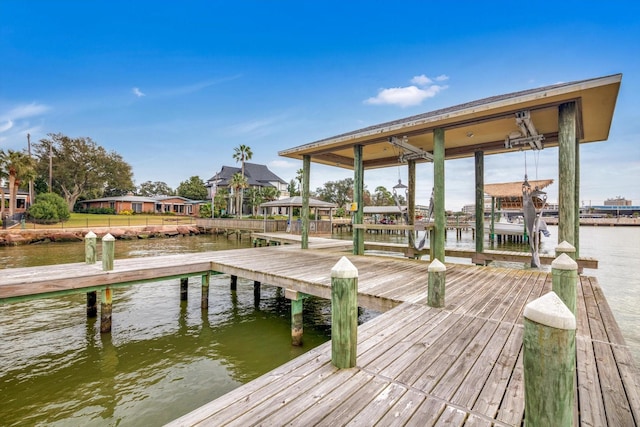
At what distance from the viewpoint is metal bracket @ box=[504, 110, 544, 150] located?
5.81 meters

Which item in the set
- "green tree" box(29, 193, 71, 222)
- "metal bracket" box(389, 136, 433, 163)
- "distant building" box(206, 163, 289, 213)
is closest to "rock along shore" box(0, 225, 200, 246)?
"green tree" box(29, 193, 71, 222)

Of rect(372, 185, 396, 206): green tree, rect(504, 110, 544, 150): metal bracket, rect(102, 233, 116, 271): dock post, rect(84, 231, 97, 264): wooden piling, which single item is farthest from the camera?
rect(372, 185, 396, 206): green tree

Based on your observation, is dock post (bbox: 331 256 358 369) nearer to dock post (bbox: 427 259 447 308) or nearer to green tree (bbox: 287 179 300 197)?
dock post (bbox: 427 259 447 308)

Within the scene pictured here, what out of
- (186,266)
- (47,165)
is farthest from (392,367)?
(47,165)

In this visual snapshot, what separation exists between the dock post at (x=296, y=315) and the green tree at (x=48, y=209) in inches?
1138

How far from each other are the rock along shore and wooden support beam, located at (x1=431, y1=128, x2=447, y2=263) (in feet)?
76.0

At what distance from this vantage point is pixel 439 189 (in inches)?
273

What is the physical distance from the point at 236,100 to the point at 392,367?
97.4 feet

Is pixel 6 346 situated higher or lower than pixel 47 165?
lower

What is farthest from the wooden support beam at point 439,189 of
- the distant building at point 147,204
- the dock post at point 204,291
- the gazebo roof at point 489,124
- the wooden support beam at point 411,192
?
the distant building at point 147,204

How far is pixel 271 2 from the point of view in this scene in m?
14.6

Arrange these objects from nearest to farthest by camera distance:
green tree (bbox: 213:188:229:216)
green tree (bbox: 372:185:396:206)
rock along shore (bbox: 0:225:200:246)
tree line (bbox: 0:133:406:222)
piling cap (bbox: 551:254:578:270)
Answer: piling cap (bbox: 551:254:578:270) < rock along shore (bbox: 0:225:200:246) < tree line (bbox: 0:133:406:222) < green tree (bbox: 213:188:229:216) < green tree (bbox: 372:185:396:206)

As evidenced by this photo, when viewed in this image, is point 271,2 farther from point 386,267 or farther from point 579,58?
point 386,267

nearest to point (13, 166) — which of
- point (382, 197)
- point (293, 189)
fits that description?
point (293, 189)
